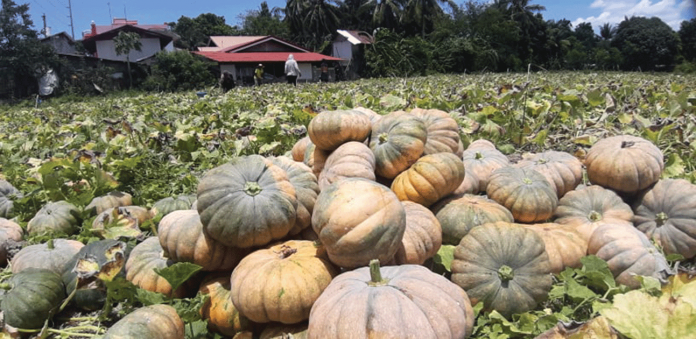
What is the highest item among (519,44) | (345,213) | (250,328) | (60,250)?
(519,44)

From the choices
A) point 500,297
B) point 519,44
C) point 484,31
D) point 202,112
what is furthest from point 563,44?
point 500,297

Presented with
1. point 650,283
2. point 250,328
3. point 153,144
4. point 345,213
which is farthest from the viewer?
point 153,144

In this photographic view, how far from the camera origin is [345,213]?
7.52 feet

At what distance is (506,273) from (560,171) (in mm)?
1432

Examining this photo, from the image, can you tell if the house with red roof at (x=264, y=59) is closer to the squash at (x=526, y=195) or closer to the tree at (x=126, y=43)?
the tree at (x=126, y=43)

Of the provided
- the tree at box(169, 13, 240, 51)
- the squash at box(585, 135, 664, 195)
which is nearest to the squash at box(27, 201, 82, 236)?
the squash at box(585, 135, 664, 195)

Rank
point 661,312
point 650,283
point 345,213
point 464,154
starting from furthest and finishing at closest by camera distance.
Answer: point 464,154
point 345,213
point 650,283
point 661,312

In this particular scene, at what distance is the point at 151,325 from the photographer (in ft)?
7.25

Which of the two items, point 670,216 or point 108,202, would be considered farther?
point 108,202

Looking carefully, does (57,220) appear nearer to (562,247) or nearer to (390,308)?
(390,308)

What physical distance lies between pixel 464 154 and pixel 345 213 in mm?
1955

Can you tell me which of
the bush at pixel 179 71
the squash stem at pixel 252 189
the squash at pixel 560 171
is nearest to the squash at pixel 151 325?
the squash stem at pixel 252 189

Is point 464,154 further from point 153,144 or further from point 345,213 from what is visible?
point 153,144

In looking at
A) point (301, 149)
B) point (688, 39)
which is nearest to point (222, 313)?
point (301, 149)
